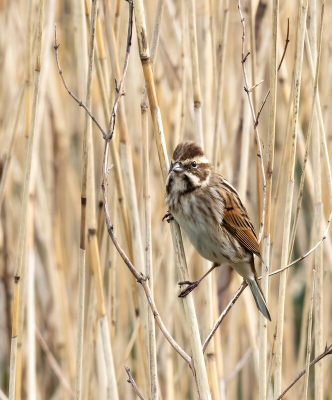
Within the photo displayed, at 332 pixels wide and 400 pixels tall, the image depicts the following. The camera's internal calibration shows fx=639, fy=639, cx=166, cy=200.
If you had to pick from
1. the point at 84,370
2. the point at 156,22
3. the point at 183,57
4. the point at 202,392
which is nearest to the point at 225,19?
the point at 183,57

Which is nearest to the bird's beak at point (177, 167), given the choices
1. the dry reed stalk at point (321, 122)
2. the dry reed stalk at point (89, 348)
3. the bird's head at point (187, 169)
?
the bird's head at point (187, 169)

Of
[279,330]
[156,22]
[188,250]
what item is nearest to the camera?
[156,22]

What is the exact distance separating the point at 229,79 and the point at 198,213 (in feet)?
4.80

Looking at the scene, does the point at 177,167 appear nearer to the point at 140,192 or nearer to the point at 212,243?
the point at 212,243

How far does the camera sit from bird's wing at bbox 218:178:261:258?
2.27 meters

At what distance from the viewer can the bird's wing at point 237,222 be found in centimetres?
227

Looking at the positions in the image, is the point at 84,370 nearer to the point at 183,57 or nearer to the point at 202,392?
the point at 202,392

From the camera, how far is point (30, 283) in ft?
8.89

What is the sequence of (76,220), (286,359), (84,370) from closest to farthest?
(84,370) → (286,359) → (76,220)

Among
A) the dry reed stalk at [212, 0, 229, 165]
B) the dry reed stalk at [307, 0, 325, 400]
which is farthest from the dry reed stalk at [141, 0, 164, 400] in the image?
the dry reed stalk at [307, 0, 325, 400]

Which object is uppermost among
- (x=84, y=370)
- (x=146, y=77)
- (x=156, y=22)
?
(x=156, y=22)

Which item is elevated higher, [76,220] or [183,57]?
[183,57]

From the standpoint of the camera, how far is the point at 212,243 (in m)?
2.23

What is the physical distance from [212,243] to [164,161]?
579mm
